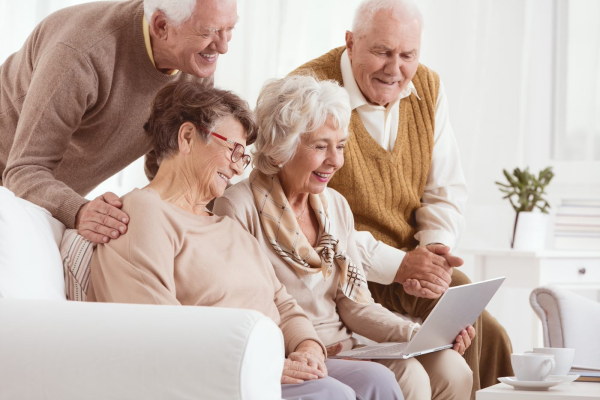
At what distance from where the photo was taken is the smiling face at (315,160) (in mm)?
2033

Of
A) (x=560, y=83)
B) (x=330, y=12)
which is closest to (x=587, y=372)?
(x=560, y=83)

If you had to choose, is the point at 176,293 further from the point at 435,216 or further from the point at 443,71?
the point at 443,71

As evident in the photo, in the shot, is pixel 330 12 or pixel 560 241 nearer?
pixel 560 241

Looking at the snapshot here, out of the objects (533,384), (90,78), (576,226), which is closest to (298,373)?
(533,384)

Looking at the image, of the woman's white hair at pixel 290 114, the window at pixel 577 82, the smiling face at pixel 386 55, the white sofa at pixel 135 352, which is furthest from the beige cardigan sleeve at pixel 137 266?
the window at pixel 577 82

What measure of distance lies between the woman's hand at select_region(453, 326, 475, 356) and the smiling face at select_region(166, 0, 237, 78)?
1.03 meters

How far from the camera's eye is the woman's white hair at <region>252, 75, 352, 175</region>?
6.64ft

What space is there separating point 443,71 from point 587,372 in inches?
86.9

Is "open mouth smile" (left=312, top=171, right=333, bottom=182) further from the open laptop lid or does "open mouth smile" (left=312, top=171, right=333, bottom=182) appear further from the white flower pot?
the white flower pot

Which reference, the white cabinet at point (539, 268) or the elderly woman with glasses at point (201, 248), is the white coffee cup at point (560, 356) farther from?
the white cabinet at point (539, 268)

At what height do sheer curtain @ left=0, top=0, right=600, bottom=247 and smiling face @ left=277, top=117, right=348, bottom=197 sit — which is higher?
Result: sheer curtain @ left=0, top=0, right=600, bottom=247

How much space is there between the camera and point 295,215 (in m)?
2.09

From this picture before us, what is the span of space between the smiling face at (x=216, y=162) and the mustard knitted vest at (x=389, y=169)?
600 mm

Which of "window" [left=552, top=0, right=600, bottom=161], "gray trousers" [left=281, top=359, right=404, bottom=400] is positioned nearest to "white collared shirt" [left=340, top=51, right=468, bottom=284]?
"gray trousers" [left=281, top=359, right=404, bottom=400]
